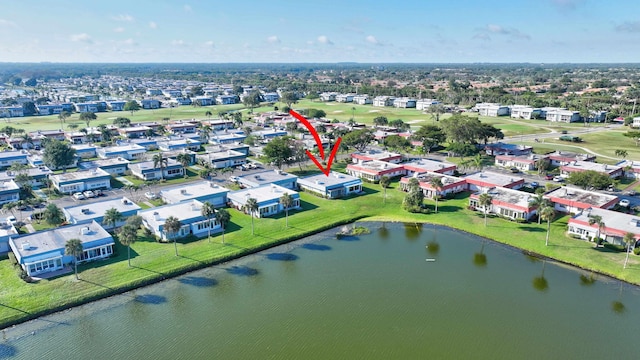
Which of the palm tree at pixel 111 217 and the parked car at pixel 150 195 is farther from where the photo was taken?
the parked car at pixel 150 195

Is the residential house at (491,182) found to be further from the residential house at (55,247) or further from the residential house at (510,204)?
the residential house at (55,247)

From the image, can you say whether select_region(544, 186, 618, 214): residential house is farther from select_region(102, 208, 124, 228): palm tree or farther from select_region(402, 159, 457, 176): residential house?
select_region(102, 208, 124, 228): palm tree

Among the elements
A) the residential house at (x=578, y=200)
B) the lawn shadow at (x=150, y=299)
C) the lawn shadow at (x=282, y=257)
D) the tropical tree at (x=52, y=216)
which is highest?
the residential house at (x=578, y=200)

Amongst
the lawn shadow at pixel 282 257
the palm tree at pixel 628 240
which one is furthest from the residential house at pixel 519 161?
the lawn shadow at pixel 282 257

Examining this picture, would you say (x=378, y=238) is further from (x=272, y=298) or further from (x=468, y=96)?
(x=468, y=96)

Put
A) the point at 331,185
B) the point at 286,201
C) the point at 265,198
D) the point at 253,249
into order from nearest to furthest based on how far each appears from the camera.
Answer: the point at 253,249 → the point at 286,201 → the point at 265,198 → the point at 331,185

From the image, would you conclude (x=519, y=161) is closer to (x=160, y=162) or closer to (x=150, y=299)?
(x=160, y=162)

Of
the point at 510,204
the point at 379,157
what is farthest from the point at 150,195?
the point at 510,204
